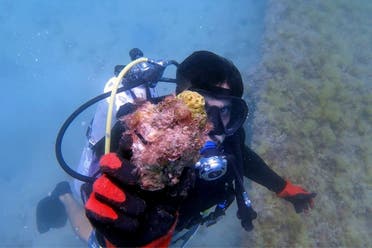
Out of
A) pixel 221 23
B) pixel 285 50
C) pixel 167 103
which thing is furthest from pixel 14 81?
pixel 167 103

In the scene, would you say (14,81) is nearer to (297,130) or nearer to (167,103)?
(297,130)

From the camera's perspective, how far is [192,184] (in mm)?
1614

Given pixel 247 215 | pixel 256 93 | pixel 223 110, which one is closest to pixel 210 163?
pixel 223 110

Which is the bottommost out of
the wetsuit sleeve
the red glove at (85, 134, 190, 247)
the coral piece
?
the wetsuit sleeve

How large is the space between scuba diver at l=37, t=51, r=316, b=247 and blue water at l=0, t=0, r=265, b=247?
366 cm

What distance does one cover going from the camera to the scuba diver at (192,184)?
1.44 m

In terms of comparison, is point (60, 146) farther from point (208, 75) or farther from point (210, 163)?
point (208, 75)

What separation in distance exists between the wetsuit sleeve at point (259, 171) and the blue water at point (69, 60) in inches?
103

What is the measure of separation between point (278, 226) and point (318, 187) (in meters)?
1.06

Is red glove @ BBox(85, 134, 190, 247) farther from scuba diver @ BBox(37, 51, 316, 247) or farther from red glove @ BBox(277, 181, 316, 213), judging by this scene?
red glove @ BBox(277, 181, 316, 213)

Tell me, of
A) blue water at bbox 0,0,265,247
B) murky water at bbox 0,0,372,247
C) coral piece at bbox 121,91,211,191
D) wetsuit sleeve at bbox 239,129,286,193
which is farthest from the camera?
blue water at bbox 0,0,265,247

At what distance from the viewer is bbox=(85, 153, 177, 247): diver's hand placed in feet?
4.68

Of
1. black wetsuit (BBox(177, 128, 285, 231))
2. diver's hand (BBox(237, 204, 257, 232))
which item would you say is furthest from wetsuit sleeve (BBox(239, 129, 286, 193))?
diver's hand (BBox(237, 204, 257, 232))

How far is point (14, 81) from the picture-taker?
54.5 feet
